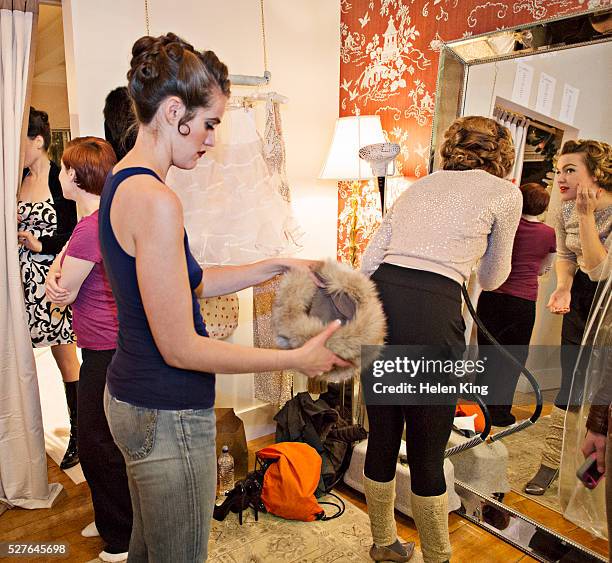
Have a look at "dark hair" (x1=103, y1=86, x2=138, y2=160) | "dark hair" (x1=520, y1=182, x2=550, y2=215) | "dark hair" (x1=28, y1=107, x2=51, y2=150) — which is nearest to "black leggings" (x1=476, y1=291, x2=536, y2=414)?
"dark hair" (x1=520, y1=182, x2=550, y2=215)

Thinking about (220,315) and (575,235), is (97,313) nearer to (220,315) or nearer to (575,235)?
(220,315)

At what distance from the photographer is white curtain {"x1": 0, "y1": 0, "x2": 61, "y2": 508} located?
6.23ft

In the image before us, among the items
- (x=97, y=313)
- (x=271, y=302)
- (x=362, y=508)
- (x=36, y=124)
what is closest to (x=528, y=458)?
(x=362, y=508)

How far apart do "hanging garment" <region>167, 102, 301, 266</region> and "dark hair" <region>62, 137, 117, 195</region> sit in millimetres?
379

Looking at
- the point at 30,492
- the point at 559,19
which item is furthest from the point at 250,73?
the point at 30,492

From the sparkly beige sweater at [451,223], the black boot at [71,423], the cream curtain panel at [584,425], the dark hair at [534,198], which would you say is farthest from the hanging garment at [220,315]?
the cream curtain panel at [584,425]

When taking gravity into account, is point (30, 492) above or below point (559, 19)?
below

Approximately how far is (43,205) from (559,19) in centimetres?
215

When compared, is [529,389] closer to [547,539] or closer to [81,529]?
[547,539]

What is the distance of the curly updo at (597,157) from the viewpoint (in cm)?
162

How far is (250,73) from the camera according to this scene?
251 centimetres

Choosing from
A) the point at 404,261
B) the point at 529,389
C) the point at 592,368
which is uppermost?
the point at 404,261

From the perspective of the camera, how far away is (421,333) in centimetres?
145

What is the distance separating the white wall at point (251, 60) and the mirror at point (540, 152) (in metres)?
0.89
